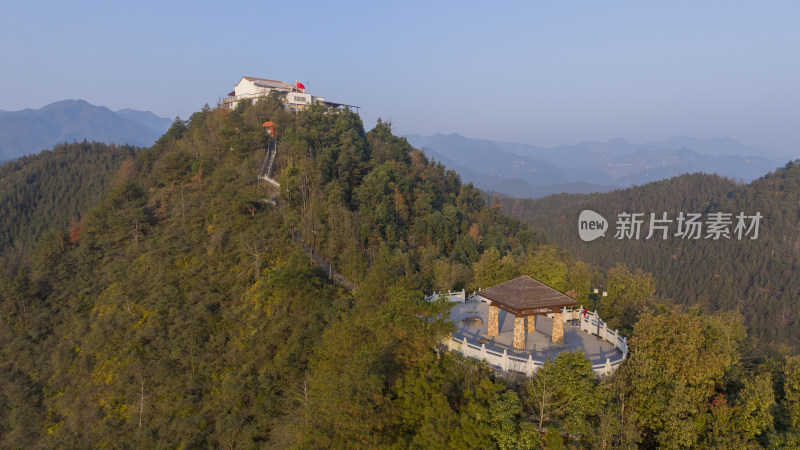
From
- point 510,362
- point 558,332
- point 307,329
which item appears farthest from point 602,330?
point 307,329

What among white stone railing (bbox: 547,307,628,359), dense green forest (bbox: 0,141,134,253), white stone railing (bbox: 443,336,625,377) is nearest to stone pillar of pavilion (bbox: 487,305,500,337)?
white stone railing (bbox: 443,336,625,377)

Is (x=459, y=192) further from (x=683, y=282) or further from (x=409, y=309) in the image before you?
(x=683, y=282)

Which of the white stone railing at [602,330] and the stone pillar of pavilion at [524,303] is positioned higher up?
the stone pillar of pavilion at [524,303]

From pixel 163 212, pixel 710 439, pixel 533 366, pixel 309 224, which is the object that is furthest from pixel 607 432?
pixel 163 212

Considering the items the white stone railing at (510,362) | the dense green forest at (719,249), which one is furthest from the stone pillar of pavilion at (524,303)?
the dense green forest at (719,249)

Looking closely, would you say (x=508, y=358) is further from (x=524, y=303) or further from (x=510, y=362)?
(x=524, y=303)

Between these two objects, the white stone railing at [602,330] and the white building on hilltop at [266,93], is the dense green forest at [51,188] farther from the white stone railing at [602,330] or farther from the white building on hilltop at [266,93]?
the white stone railing at [602,330]
